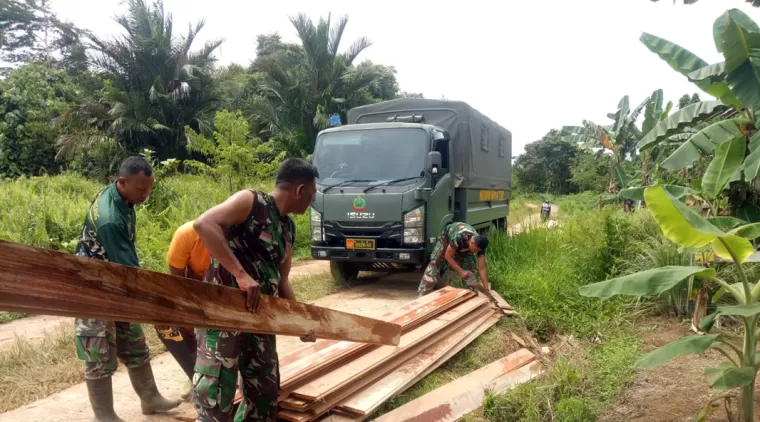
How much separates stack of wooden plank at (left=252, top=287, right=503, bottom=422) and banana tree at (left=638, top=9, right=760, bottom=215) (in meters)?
2.57

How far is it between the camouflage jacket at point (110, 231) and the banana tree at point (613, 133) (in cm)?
1561

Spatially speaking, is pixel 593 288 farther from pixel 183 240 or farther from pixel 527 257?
pixel 527 257

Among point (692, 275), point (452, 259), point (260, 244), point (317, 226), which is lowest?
point (452, 259)

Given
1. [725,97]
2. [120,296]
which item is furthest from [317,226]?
[120,296]

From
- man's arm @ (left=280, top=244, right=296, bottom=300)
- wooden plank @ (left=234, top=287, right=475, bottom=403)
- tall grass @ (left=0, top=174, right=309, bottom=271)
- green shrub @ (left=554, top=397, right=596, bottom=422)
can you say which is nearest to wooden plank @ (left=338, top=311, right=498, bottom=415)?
wooden plank @ (left=234, top=287, right=475, bottom=403)

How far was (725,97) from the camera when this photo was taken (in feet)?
16.0

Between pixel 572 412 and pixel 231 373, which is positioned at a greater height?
pixel 231 373

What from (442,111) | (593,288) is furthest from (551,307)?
(442,111)

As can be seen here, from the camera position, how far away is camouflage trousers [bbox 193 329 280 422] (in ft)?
8.19

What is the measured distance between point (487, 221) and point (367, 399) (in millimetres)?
6641

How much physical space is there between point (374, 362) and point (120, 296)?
2.53m

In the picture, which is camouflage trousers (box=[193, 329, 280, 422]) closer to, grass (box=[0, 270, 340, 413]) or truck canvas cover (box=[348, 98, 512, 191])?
grass (box=[0, 270, 340, 413])

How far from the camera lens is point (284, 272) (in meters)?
2.87

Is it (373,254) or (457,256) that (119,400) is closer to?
(373,254)
